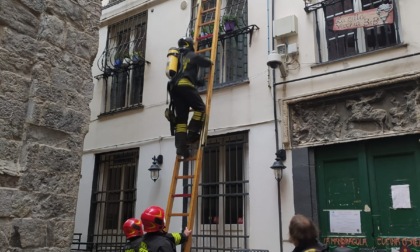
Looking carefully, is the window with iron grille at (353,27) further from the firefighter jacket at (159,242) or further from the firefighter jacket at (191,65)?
the firefighter jacket at (159,242)

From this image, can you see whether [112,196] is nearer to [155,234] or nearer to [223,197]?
[223,197]

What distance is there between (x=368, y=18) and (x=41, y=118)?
4.59 metres

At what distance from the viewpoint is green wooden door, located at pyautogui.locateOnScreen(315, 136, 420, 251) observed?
205 inches

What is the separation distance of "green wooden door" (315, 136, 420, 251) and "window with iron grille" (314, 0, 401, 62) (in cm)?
141

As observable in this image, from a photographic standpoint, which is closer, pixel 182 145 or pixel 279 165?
pixel 182 145

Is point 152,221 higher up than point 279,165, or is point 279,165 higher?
point 279,165

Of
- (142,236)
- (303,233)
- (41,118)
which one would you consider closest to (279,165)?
(142,236)

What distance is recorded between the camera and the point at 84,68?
153 inches

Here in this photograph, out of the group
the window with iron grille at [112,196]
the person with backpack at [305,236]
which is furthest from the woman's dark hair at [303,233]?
the window with iron grille at [112,196]

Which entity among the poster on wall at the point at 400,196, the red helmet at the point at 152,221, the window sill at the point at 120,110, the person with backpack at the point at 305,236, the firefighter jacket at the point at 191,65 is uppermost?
the window sill at the point at 120,110

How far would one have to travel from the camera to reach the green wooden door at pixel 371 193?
17.1 feet

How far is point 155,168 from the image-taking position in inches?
289

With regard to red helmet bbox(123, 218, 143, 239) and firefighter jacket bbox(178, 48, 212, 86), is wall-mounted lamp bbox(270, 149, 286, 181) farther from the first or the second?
red helmet bbox(123, 218, 143, 239)

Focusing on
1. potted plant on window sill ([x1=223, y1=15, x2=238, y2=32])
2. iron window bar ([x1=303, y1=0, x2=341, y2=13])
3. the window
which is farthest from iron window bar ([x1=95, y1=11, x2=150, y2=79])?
iron window bar ([x1=303, y1=0, x2=341, y2=13])
